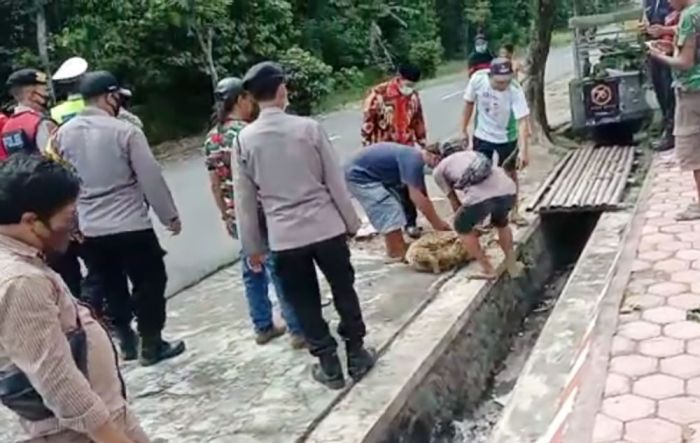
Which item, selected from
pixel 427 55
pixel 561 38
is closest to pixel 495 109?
pixel 427 55

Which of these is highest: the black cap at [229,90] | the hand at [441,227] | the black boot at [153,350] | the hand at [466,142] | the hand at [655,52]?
the black cap at [229,90]

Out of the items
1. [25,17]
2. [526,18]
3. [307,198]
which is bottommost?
[526,18]

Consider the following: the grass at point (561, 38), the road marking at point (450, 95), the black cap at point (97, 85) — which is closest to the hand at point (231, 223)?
the black cap at point (97, 85)

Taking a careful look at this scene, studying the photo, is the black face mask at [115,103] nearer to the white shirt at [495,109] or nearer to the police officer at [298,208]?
the police officer at [298,208]

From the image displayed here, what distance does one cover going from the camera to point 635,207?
6.78 metres

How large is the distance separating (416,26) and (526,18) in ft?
27.6

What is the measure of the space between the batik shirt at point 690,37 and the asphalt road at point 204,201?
12.0ft

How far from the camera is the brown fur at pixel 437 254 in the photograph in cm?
595

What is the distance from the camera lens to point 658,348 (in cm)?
392

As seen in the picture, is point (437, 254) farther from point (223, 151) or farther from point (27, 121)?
point (27, 121)

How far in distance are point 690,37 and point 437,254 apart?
210cm

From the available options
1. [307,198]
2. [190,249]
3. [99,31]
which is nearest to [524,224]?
[190,249]

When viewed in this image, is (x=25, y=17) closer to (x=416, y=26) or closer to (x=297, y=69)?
(x=297, y=69)

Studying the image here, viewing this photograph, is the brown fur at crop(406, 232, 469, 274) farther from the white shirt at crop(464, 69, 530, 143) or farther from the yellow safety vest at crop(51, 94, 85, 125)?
the yellow safety vest at crop(51, 94, 85, 125)
